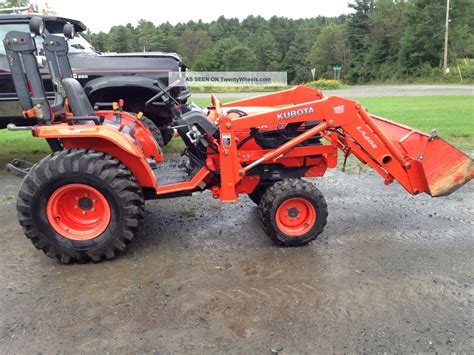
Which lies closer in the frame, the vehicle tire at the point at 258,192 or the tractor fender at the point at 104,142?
the tractor fender at the point at 104,142

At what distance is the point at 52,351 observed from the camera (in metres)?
2.83

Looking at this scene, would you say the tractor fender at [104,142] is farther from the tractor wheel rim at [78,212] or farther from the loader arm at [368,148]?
the loader arm at [368,148]

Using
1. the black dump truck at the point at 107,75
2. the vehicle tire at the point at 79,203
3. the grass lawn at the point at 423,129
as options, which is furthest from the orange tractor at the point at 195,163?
the grass lawn at the point at 423,129

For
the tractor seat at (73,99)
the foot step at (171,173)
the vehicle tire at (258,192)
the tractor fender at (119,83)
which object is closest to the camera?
the tractor seat at (73,99)

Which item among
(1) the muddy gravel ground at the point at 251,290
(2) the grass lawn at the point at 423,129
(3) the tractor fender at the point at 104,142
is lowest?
(2) the grass lawn at the point at 423,129

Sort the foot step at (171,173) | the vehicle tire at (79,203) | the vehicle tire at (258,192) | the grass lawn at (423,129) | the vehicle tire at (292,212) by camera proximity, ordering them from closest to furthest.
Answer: the vehicle tire at (79,203), the vehicle tire at (292,212), the foot step at (171,173), the vehicle tire at (258,192), the grass lawn at (423,129)

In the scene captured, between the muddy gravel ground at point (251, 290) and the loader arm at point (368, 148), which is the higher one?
the loader arm at point (368, 148)

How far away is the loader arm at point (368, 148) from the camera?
430 centimetres

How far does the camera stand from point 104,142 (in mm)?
4148

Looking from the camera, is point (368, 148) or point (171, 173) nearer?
point (368, 148)

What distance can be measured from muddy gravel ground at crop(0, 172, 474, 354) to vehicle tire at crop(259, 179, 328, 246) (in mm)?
148

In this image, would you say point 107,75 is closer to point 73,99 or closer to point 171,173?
point 73,99

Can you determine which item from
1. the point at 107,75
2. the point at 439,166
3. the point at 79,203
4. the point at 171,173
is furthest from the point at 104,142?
the point at 107,75

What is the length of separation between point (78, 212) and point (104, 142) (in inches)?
27.7
